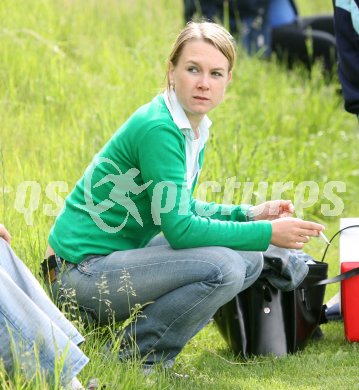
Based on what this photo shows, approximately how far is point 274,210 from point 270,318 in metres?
0.46

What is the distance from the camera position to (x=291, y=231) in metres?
3.61

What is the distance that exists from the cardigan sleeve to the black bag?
0.45 meters

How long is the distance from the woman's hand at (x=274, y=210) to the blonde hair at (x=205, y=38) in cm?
56

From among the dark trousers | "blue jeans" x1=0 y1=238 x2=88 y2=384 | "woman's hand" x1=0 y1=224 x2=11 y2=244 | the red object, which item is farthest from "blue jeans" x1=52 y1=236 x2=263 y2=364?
the dark trousers

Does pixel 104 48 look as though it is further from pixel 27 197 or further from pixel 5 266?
pixel 5 266

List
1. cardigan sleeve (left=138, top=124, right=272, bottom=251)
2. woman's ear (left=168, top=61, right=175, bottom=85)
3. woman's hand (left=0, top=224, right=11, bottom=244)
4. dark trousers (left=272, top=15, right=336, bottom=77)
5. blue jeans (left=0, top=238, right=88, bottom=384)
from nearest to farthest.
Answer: blue jeans (left=0, top=238, right=88, bottom=384) → woman's hand (left=0, top=224, right=11, bottom=244) → cardigan sleeve (left=138, top=124, right=272, bottom=251) → woman's ear (left=168, top=61, right=175, bottom=85) → dark trousers (left=272, top=15, right=336, bottom=77)

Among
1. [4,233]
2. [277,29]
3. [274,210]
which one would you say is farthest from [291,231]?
[277,29]

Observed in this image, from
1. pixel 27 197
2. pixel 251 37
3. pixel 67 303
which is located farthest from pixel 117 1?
pixel 67 303

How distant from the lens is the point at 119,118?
Result: 589cm

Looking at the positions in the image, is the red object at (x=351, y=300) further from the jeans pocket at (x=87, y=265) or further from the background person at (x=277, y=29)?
the background person at (x=277, y=29)

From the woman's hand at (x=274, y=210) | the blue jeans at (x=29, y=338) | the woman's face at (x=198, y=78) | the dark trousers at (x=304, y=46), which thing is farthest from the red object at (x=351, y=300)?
the dark trousers at (x=304, y=46)

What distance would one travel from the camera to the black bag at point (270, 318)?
13.3ft

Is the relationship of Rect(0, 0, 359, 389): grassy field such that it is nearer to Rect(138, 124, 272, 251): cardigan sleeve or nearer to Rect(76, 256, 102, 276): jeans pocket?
Rect(76, 256, 102, 276): jeans pocket

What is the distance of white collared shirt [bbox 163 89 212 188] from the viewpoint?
3635 millimetres
